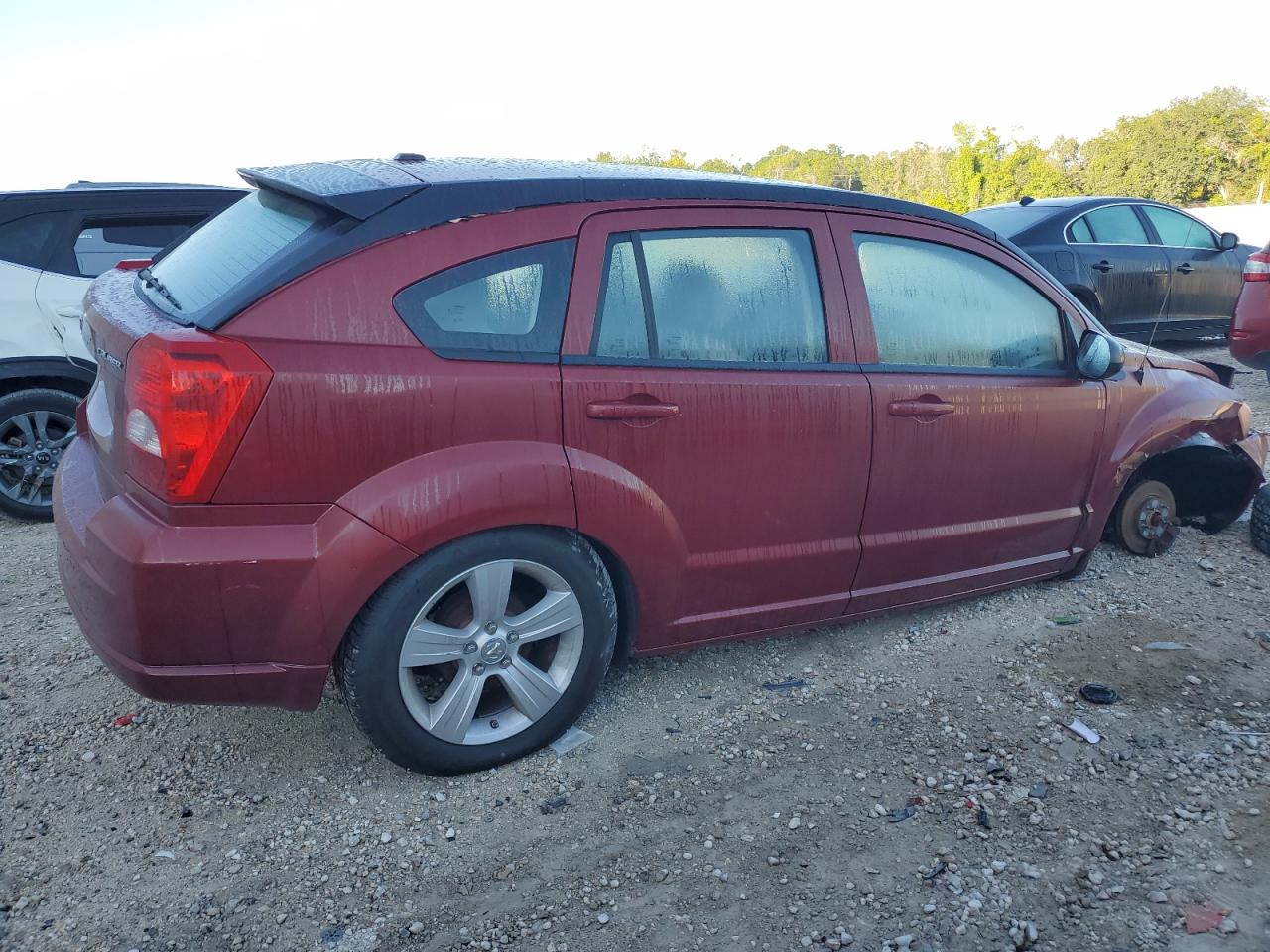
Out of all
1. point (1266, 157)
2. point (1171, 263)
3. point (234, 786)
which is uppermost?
point (1266, 157)

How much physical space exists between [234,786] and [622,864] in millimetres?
1212

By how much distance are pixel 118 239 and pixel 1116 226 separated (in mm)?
8299

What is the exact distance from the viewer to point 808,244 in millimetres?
3389

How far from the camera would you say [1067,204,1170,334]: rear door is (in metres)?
8.94

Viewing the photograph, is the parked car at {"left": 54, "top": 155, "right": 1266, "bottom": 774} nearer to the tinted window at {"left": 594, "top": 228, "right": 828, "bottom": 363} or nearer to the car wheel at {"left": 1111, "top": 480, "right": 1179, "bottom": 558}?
the tinted window at {"left": 594, "top": 228, "right": 828, "bottom": 363}

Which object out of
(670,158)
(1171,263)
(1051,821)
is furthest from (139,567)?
(670,158)

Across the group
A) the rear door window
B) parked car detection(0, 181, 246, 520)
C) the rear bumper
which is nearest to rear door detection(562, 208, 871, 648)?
the rear bumper

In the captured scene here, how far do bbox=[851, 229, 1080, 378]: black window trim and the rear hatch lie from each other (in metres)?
1.85

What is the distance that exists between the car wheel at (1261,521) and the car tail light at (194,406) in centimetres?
463

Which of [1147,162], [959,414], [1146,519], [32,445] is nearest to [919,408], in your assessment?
[959,414]

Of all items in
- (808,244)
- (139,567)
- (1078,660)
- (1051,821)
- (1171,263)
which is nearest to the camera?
(139,567)

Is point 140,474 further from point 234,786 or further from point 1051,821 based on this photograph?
point 1051,821

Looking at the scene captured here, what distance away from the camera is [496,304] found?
9.27 ft

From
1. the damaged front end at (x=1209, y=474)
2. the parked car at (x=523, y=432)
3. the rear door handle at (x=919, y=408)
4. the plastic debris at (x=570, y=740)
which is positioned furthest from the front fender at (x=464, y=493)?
the damaged front end at (x=1209, y=474)
